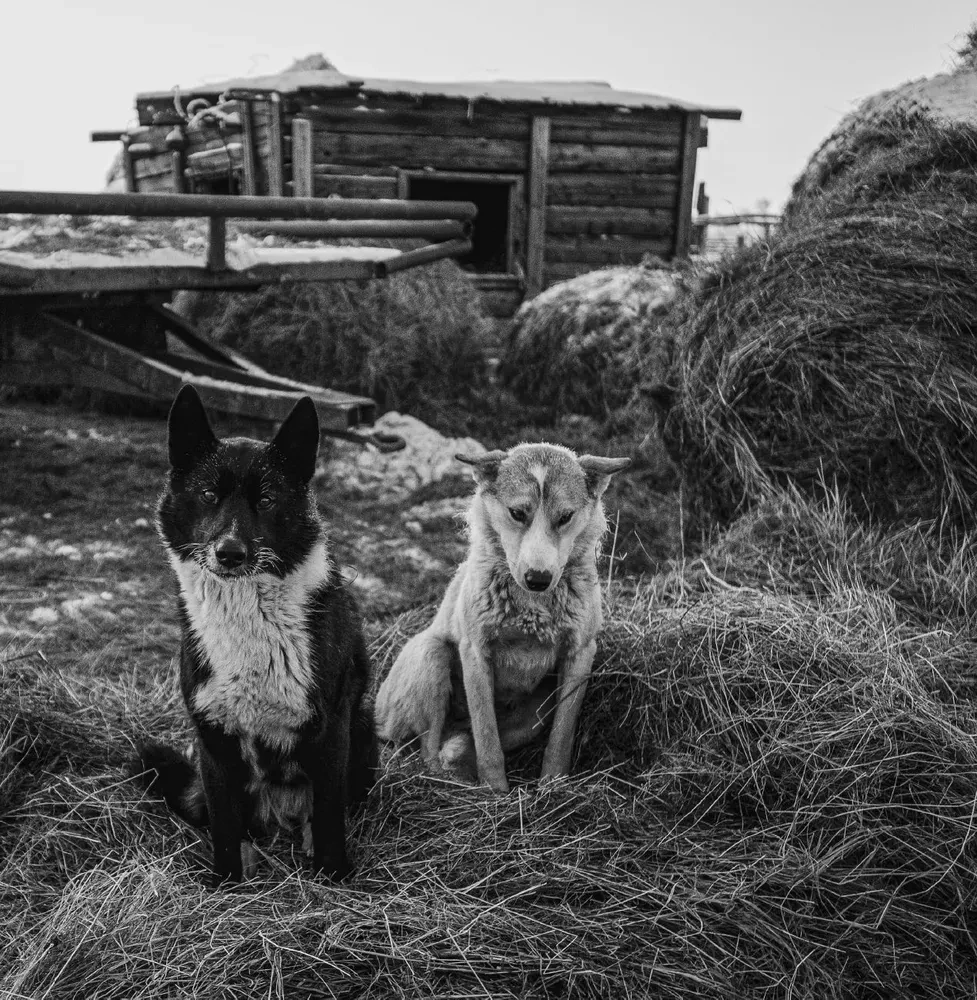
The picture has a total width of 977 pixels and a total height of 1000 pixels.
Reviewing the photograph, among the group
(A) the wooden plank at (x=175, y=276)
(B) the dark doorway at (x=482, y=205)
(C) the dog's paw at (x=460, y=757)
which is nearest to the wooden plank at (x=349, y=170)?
(B) the dark doorway at (x=482, y=205)

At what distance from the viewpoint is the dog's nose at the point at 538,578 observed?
3732 mm

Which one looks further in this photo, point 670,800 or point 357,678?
→ point 670,800

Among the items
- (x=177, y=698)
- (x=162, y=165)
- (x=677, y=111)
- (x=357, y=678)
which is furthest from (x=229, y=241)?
(x=162, y=165)

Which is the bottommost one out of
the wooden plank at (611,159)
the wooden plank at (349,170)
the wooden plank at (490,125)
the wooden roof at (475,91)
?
the wooden plank at (349,170)

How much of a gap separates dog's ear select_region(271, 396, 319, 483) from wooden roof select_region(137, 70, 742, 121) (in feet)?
44.4

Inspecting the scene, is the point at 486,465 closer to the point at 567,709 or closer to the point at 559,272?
the point at 567,709

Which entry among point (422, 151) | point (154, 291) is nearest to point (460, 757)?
point (154, 291)

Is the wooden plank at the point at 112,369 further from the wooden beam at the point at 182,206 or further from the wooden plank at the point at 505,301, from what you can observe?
the wooden plank at the point at 505,301

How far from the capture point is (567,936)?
299cm

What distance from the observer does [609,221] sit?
1683cm

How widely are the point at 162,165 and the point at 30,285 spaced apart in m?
14.2

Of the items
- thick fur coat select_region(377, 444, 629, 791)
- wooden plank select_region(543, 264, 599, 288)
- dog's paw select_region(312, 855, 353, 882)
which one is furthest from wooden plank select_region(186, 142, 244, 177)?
dog's paw select_region(312, 855, 353, 882)

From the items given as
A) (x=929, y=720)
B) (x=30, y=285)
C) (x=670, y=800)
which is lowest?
(x=670, y=800)

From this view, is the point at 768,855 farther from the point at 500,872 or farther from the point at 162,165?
the point at 162,165
